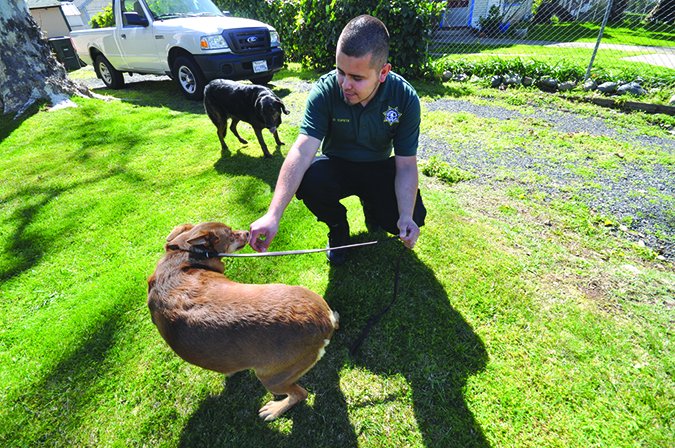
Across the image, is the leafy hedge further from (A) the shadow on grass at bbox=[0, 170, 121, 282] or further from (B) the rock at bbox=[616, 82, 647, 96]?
(A) the shadow on grass at bbox=[0, 170, 121, 282]

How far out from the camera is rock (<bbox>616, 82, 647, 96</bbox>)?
20.1 feet

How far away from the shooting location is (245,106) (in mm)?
5082

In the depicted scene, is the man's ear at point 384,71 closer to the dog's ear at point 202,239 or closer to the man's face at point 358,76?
the man's face at point 358,76

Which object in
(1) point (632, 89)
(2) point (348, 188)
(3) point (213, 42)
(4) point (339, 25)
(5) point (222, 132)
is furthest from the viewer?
(4) point (339, 25)

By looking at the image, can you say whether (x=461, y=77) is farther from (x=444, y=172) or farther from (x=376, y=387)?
(x=376, y=387)

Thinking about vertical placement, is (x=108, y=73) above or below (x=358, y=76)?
below

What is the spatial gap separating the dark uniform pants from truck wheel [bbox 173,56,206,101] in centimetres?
640

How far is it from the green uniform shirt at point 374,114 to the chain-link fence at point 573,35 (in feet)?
21.5

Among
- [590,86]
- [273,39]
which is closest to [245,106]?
[273,39]

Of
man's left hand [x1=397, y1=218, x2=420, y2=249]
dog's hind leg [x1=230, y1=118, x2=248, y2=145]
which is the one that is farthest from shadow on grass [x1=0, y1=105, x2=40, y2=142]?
man's left hand [x1=397, y1=218, x2=420, y2=249]

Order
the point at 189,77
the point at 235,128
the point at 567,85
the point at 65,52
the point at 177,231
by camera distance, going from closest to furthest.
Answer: the point at 177,231
the point at 235,128
the point at 567,85
the point at 189,77
the point at 65,52

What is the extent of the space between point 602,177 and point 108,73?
12670 mm

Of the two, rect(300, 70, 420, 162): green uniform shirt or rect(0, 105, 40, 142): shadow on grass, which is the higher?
rect(300, 70, 420, 162): green uniform shirt

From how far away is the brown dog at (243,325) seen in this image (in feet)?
5.65
